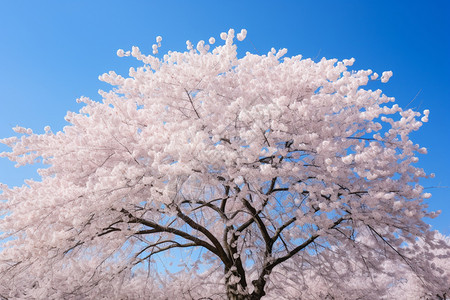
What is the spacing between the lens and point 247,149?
17.8 ft

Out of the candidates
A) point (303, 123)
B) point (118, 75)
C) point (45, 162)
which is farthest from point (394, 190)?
point (45, 162)

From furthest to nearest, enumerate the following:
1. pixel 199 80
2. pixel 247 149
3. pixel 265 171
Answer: pixel 199 80
pixel 247 149
pixel 265 171

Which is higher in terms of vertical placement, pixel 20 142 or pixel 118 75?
pixel 118 75

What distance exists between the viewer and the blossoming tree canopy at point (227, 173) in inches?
224

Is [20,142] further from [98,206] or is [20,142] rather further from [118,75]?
[98,206]

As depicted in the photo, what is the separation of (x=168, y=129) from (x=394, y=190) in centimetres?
440

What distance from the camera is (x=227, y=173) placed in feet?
18.7

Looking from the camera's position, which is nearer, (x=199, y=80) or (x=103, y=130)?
(x=103, y=130)

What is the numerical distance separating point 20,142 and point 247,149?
522 cm

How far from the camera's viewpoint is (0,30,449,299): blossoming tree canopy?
570cm

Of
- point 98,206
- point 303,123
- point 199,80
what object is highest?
point 199,80

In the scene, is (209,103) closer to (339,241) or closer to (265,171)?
(265,171)

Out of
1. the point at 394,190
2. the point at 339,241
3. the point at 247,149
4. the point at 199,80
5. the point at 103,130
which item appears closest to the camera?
the point at 247,149

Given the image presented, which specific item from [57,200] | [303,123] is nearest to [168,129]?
[57,200]
